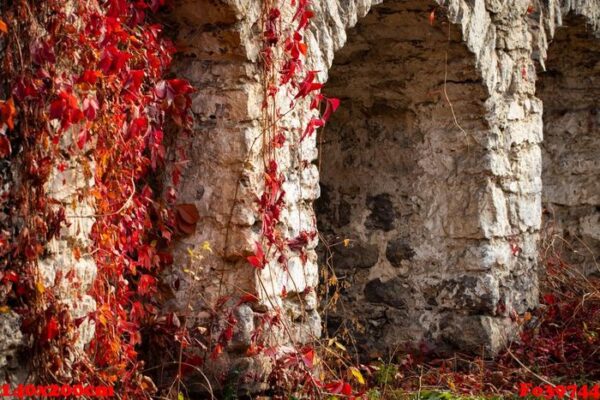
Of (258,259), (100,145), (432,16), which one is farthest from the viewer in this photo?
(432,16)

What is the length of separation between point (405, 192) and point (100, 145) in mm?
2793

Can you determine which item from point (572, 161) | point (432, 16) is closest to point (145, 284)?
point (432, 16)

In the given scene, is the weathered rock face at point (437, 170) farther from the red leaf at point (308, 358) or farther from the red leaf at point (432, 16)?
the red leaf at point (308, 358)

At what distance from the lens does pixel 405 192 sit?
5.54 m

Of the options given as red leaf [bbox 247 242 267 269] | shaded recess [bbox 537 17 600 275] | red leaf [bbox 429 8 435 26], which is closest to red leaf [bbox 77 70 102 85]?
red leaf [bbox 247 242 267 269]

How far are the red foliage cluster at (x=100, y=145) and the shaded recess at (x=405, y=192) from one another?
1.91 meters

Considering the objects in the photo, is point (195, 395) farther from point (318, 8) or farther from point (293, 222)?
point (318, 8)

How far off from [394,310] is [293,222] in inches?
68.0

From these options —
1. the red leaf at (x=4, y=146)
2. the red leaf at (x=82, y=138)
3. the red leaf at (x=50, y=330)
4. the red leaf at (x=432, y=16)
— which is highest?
the red leaf at (x=432, y=16)

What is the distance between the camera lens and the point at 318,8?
4023 millimetres

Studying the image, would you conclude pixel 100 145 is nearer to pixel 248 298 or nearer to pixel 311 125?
pixel 248 298

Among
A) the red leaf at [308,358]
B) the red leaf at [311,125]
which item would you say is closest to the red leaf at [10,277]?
the red leaf at [308,358]

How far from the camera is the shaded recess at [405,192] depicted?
5.30 meters

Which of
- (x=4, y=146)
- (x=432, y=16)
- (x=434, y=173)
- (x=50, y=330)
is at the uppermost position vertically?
(x=432, y=16)
